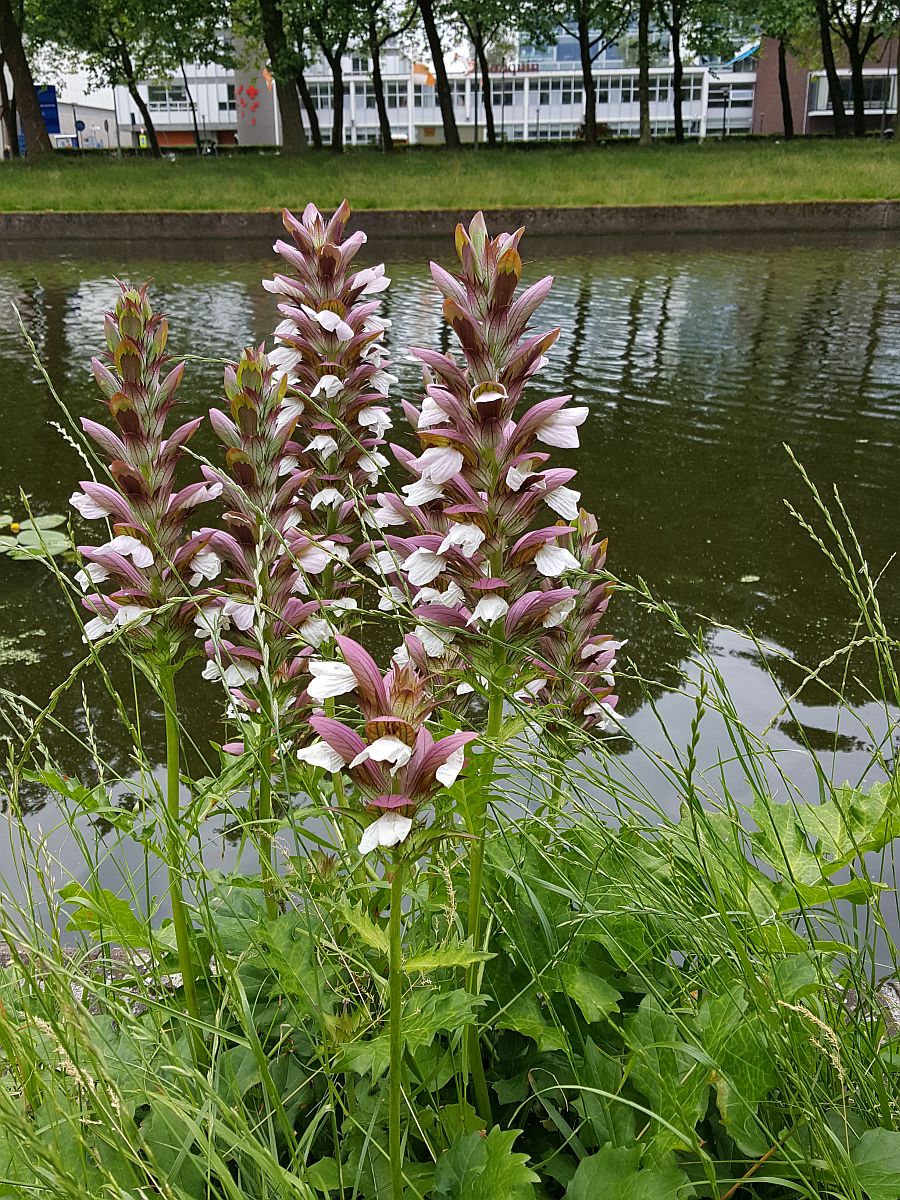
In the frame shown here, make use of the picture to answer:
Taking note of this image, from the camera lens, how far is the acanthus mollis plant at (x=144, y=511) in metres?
1.71

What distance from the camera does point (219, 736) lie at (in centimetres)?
378

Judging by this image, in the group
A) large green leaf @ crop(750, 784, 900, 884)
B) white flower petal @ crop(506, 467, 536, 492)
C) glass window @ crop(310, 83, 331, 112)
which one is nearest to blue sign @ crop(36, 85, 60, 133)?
glass window @ crop(310, 83, 331, 112)

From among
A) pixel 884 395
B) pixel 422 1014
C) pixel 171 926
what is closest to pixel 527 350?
pixel 422 1014

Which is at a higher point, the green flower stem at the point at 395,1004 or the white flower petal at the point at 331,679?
the white flower petal at the point at 331,679

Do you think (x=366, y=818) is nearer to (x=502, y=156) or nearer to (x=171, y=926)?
(x=171, y=926)

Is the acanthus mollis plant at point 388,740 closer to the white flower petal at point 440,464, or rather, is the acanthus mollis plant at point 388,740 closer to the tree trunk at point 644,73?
the white flower petal at point 440,464

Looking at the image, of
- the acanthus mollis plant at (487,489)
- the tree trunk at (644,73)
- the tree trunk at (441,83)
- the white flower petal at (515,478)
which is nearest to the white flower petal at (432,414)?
the acanthus mollis plant at (487,489)

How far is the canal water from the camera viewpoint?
3.90m

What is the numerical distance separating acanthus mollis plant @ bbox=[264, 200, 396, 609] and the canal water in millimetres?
585

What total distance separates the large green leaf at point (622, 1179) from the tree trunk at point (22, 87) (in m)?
30.3

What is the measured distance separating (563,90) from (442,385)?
94.4m

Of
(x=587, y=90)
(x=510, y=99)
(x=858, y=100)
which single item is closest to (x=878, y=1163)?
(x=587, y=90)

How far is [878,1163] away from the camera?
1.37m

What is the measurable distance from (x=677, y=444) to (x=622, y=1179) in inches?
246
